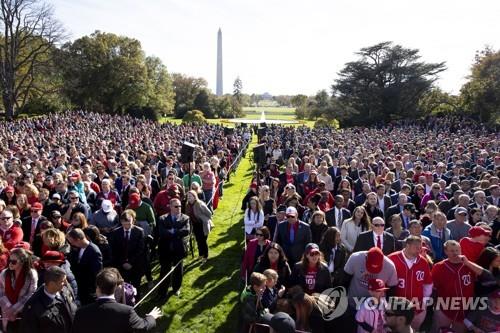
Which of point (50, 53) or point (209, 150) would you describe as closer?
point (209, 150)

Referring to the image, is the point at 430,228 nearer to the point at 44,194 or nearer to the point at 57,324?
the point at 57,324

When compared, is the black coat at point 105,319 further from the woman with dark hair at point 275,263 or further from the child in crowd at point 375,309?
the child in crowd at point 375,309

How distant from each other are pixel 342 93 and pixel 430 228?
51213 mm

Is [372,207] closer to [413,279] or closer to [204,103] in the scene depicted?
[413,279]

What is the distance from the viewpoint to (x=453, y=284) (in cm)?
528

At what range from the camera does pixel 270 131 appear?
34.3m

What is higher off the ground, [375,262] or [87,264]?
[375,262]

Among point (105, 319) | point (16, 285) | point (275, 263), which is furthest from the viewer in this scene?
point (275, 263)

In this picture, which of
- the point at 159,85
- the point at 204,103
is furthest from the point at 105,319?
the point at 204,103

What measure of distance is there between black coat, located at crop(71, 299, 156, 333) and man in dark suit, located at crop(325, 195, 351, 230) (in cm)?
503

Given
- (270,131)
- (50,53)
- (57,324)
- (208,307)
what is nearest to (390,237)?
(208,307)

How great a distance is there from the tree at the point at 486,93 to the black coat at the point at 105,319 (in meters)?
42.4

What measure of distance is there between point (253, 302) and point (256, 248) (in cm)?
163

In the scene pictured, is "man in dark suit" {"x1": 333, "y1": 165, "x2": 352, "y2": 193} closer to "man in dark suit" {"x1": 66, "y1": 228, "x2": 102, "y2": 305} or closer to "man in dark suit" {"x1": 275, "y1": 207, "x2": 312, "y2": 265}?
"man in dark suit" {"x1": 275, "y1": 207, "x2": 312, "y2": 265}
